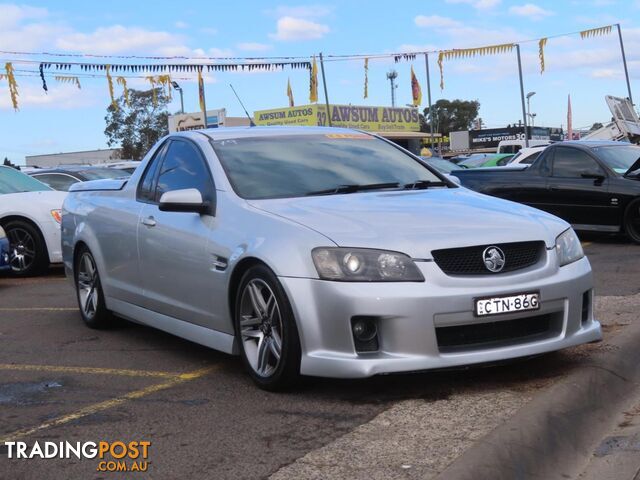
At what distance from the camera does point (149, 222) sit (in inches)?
229

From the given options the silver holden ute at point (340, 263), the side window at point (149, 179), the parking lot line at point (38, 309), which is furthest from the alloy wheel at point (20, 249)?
the silver holden ute at point (340, 263)

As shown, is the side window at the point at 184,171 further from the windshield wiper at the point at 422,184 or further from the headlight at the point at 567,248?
the headlight at the point at 567,248

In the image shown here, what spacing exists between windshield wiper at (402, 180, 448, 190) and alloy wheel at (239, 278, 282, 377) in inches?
51.8

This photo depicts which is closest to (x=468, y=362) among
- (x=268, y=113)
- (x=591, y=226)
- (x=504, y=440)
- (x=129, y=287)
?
(x=504, y=440)

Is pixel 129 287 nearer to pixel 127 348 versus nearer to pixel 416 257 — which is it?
pixel 127 348

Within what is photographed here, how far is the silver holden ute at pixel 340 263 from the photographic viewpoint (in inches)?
166

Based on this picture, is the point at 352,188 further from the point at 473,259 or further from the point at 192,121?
the point at 192,121

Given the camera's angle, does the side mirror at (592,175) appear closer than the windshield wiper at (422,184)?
No

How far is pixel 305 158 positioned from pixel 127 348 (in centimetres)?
189

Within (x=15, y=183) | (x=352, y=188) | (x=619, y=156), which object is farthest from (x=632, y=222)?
(x=15, y=183)

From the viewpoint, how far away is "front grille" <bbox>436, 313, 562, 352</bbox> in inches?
169

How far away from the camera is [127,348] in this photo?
242 inches

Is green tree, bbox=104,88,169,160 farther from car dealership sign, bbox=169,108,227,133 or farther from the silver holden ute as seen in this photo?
the silver holden ute

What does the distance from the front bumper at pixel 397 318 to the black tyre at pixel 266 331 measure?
3.1 inches
